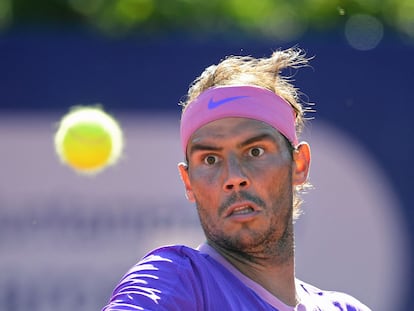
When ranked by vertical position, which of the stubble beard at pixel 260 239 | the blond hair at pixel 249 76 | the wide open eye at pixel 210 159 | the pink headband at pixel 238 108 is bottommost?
the stubble beard at pixel 260 239

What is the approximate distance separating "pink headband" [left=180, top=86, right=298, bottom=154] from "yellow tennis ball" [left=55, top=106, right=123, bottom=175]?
121 centimetres

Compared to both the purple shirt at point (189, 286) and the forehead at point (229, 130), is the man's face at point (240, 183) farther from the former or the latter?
the purple shirt at point (189, 286)

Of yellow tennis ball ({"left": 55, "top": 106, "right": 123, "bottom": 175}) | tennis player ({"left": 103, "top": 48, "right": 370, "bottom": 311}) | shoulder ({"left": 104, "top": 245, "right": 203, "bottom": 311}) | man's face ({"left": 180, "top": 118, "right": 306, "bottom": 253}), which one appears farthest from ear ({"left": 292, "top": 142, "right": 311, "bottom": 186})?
yellow tennis ball ({"left": 55, "top": 106, "right": 123, "bottom": 175})

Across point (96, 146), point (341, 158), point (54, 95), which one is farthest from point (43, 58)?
point (96, 146)

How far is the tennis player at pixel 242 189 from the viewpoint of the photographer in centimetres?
316

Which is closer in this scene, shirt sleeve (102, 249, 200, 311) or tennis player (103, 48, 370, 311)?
shirt sleeve (102, 249, 200, 311)

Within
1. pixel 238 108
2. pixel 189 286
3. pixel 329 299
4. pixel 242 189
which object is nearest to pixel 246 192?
pixel 242 189

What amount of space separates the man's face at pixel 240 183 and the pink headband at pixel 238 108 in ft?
0.08

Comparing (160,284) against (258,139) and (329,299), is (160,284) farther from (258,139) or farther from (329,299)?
(329,299)

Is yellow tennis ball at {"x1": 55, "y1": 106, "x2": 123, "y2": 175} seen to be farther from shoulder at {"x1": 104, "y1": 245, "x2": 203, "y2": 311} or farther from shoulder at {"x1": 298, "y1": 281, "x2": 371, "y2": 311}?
shoulder at {"x1": 104, "y1": 245, "x2": 203, "y2": 311}

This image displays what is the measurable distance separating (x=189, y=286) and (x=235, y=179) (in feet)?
1.34

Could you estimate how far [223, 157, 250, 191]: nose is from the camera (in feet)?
10.5

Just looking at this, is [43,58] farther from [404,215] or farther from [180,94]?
[404,215]

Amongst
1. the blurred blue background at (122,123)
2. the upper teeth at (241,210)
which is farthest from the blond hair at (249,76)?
the blurred blue background at (122,123)
